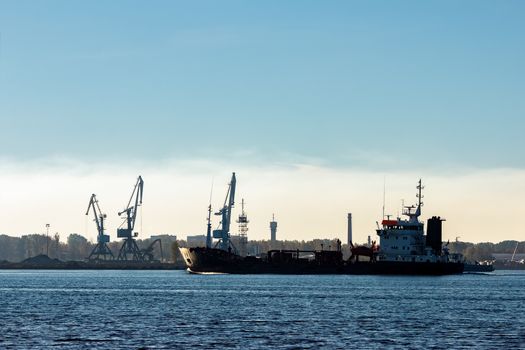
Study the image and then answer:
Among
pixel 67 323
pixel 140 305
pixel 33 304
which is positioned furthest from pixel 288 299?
pixel 67 323

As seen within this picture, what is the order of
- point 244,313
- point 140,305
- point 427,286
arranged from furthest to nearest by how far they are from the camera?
point 427,286, point 140,305, point 244,313

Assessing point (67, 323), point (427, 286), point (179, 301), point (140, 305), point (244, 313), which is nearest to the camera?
point (67, 323)

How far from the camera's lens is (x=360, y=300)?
125 m

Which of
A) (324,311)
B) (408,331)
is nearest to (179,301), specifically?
(324,311)

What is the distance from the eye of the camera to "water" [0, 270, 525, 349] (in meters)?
72.9

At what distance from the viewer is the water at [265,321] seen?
2872 inches

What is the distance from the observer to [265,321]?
91.1m

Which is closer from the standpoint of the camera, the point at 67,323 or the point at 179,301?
the point at 67,323

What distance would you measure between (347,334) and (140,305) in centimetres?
4160

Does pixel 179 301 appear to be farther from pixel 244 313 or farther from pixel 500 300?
pixel 500 300

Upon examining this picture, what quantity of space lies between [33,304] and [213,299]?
21107 mm

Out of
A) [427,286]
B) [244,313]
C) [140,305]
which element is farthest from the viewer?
[427,286]

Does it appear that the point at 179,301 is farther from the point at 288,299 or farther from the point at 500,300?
the point at 500,300

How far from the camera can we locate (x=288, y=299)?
126250 mm
